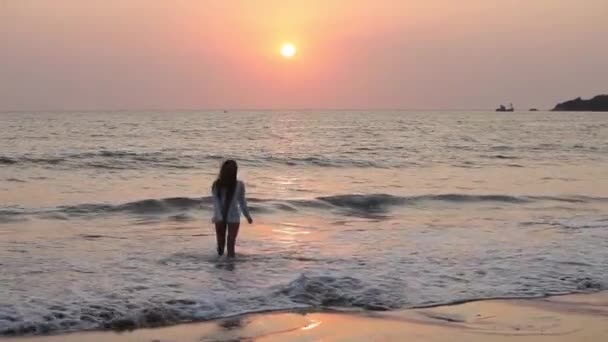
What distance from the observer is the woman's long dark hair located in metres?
11.6

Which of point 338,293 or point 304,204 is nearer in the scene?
point 338,293

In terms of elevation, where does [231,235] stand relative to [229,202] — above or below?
below

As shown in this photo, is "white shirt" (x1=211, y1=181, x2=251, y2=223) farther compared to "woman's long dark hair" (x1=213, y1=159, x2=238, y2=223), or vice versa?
"white shirt" (x1=211, y1=181, x2=251, y2=223)

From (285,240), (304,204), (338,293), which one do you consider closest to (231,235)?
(285,240)

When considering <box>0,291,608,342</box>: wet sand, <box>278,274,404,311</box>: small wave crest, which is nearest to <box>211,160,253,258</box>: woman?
<box>278,274,404,311</box>: small wave crest

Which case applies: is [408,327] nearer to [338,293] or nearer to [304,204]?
[338,293]

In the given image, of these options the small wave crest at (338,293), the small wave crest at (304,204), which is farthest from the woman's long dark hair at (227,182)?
the small wave crest at (304,204)

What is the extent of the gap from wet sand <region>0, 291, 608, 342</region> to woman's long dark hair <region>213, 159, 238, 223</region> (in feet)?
12.2

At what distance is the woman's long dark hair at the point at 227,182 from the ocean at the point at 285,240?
0.94 meters

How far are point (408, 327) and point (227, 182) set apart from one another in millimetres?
4848

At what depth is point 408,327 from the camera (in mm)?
7770

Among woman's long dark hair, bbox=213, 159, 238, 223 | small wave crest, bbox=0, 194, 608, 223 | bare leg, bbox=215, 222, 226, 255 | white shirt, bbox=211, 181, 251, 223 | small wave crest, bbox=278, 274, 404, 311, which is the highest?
woman's long dark hair, bbox=213, 159, 238, 223

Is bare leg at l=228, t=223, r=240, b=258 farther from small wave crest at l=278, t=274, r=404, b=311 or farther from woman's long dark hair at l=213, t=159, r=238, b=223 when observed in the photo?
small wave crest at l=278, t=274, r=404, b=311

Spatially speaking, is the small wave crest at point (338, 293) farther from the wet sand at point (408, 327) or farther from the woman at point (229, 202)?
the woman at point (229, 202)
